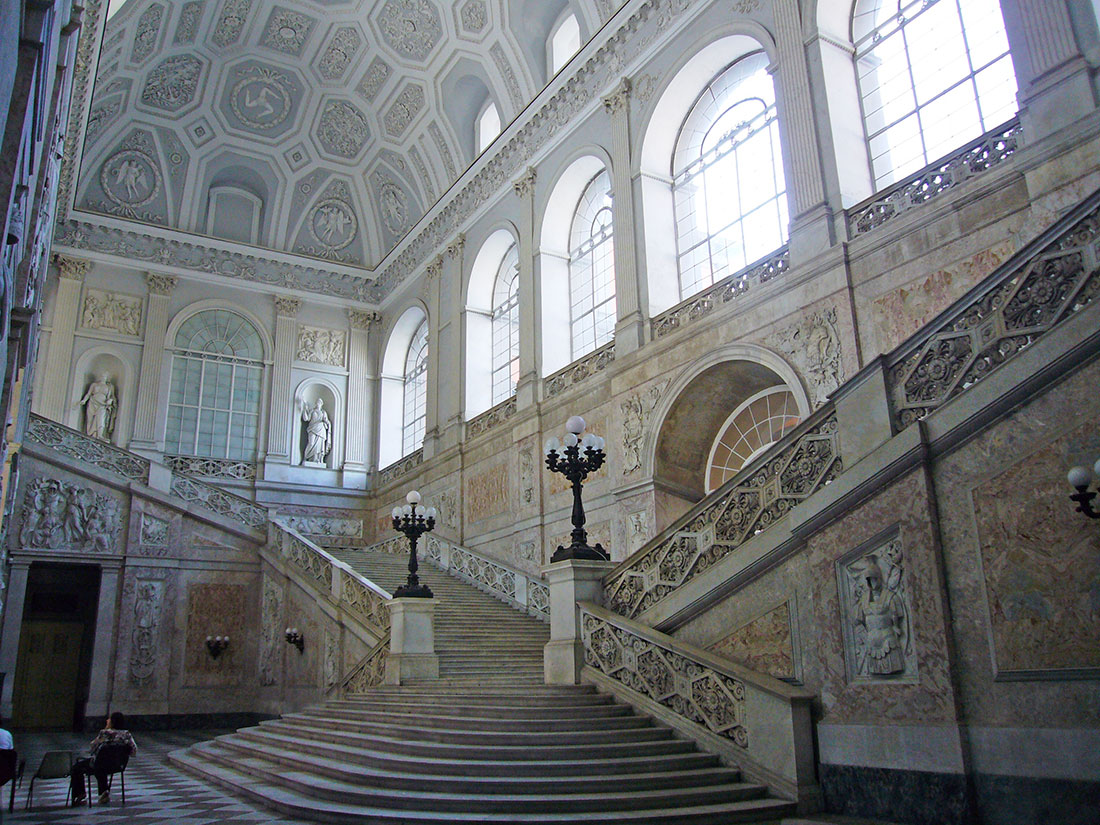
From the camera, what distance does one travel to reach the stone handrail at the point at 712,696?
6.70m

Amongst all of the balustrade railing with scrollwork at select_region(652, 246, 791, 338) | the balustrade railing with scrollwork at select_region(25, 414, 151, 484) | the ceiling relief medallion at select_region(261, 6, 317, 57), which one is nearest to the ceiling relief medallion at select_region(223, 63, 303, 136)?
the ceiling relief medallion at select_region(261, 6, 317, 57)

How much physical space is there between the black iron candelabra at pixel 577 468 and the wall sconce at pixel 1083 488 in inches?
202

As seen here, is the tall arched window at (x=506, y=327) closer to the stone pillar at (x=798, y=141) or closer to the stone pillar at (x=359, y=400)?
the stone pillar at (x=359, y=400)

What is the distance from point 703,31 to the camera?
50.5 ft

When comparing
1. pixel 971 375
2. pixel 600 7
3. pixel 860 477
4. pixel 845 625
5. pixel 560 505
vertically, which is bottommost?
pixel 845 625

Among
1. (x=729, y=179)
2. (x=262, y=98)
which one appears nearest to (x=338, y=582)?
(x=729, y=179)

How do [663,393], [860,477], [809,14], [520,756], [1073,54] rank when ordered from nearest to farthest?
[860,477] < [520,756] < [1073,54] < [809,14] < [663,393]

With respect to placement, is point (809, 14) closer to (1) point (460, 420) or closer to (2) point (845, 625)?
(2) point (845, 625)

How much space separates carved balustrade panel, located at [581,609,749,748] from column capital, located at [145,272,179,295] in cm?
1988

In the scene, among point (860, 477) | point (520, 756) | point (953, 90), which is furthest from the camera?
Result: point (953, 90)

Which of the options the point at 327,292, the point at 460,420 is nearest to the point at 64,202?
the point at 327,292

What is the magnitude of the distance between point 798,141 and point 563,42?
9.10 m

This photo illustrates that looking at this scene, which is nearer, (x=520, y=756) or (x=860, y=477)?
(x=860, y=477)

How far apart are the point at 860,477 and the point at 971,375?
1.08 meters
